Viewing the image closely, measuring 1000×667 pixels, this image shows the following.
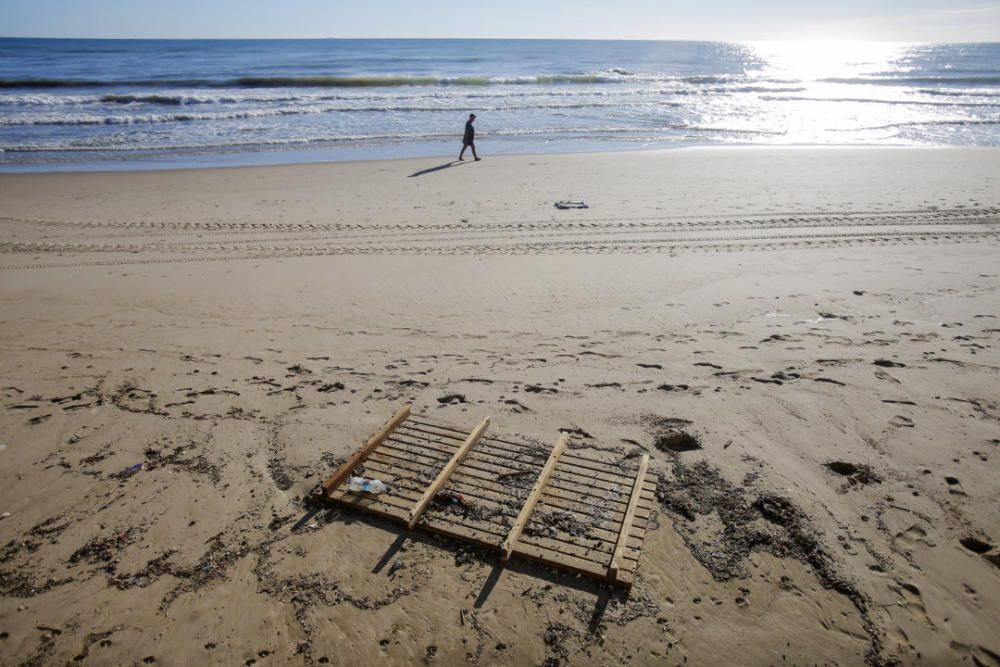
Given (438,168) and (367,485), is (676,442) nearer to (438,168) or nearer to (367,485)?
(367,485)

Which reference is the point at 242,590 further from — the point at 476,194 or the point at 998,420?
the point at 476,194

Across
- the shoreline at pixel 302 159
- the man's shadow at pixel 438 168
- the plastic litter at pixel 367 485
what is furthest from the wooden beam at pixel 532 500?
the shoreline at pixel 302 159

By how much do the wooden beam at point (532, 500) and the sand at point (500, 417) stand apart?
168mm

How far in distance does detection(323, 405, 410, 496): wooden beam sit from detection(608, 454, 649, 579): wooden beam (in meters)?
2.01

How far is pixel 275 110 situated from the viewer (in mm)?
23375

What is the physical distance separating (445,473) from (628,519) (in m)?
1.35

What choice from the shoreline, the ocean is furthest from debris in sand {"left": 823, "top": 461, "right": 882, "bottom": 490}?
the ocean

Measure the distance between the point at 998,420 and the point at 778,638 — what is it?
3.32 metres

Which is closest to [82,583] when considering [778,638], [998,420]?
[778,638]

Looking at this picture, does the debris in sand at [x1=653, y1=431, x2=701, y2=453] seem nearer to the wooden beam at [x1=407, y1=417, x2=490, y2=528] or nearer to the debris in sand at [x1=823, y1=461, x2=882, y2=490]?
the debris in sand at [x1=823, y1=461, x2=882, y2=490]

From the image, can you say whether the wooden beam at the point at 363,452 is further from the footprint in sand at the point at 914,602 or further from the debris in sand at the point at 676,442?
the footprint in sand at the point at 914,602

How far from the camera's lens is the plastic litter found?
169 inches

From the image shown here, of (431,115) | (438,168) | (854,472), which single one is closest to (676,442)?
(854,472)

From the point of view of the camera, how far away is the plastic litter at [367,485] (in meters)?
4.30
